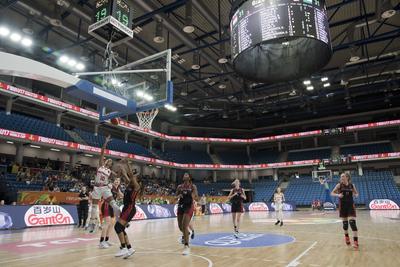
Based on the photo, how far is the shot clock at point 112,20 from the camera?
830 centimetres

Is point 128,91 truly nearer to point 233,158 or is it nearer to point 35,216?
point 35,216

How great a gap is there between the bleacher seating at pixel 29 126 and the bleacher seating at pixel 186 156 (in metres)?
14.6

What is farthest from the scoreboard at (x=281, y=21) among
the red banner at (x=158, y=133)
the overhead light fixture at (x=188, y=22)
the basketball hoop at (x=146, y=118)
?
the red banner at (x=158, y=133)

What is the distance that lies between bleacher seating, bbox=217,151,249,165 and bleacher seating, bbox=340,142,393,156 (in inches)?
519

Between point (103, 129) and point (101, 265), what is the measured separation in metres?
32.1

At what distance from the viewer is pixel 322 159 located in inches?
1495

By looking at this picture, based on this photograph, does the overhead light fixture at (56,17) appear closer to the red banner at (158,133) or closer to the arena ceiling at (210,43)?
the arena ceiling at (210,43)

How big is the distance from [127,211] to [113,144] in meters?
26.8

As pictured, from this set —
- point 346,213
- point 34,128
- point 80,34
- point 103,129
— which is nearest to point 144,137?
point 103,129

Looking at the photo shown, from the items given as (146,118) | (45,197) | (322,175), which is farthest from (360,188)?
(45,197)

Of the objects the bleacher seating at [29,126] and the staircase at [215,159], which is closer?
the bleacher seating at [29,126]

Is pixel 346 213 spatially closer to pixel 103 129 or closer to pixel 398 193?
pixel 398 193

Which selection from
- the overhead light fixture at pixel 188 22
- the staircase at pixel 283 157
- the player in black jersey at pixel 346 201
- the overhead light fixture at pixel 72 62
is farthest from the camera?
the staircase at pixel 283 157

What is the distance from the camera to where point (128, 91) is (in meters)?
9.07
